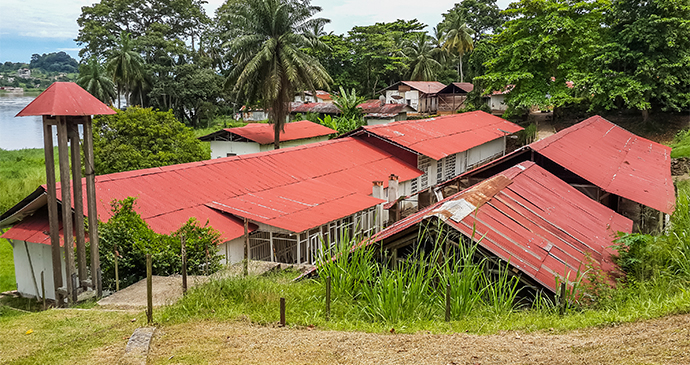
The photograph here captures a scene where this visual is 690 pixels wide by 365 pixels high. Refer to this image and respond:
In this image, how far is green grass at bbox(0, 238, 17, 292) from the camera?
14.3m

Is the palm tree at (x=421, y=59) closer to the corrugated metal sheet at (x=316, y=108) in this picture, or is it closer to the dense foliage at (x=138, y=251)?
the corrugated metal sheet at (x=316, y=108)

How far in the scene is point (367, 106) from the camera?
45.3 meters

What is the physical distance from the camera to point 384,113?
42844 millimetres

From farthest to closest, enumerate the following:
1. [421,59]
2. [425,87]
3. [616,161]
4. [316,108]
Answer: [421,59], [425,87], [316,108], [616,161]

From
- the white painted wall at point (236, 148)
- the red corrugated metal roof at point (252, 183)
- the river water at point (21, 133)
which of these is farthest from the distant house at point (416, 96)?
the river water at point (21, 133)

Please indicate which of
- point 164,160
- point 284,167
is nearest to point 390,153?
point 284,167

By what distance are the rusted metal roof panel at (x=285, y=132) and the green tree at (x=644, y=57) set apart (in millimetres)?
16318

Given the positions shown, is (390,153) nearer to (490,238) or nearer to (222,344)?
(490,238)

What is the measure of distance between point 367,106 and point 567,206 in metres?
34.4

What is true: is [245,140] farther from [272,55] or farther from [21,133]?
[21,133]

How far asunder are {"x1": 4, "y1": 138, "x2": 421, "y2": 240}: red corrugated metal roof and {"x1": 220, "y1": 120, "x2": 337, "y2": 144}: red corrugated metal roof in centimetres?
874

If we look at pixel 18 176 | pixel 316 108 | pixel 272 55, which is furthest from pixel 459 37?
pixel 18 176

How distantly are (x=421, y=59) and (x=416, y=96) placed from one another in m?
10.2

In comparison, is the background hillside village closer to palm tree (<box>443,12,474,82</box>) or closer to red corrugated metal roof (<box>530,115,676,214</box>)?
red corrugated metal roof (<box>530,115,676,214</box>)
